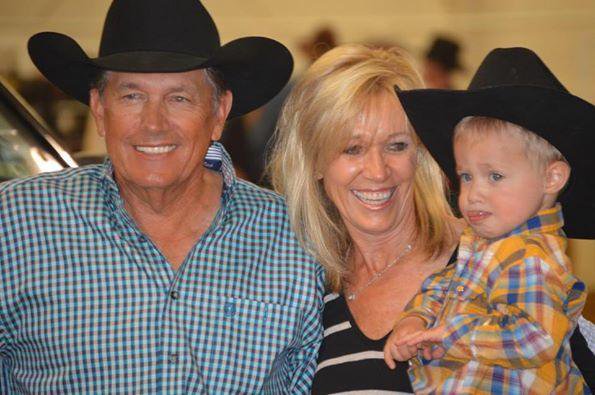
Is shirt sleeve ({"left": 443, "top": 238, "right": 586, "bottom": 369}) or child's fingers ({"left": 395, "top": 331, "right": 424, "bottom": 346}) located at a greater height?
shirt sleeve ({"left": 443, "top": 238, "right": 586, "bottom": 369})

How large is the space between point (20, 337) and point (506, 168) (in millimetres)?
1447

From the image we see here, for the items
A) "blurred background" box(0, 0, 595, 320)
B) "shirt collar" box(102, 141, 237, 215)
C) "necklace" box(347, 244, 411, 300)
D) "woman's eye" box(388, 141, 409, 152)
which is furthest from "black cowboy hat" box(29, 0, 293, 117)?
"blurred background" box(0, 0, 595, 320)

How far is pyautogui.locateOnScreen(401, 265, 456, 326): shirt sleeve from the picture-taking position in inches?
106

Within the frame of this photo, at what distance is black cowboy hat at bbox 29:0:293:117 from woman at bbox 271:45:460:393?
18 cm

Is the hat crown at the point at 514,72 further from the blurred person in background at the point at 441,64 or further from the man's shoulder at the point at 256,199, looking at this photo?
the blurred person in background at the point at 441,64

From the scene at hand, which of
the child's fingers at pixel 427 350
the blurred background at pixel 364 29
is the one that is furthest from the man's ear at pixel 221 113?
the blurred background at pixel 364 29

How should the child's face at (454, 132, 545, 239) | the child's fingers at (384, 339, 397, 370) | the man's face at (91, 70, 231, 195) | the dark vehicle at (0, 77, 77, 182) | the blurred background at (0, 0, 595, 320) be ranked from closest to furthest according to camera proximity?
the child's face at (454, 132, 545, 239)
the child's fingers at (384, 339, 397, 370)
the man's face at (91, 70, 231, 195)
the dark vehicle at (0, 77, 77, 182)
the blurred background at (0, 0, 595, 320)

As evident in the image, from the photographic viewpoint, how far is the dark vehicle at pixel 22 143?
12.5ft

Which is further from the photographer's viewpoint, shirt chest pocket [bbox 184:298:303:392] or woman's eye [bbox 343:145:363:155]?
woman's eye [bbox 343:145:363:155]

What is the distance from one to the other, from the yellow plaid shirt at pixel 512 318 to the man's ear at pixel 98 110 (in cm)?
118

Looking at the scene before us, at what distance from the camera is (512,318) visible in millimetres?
2369

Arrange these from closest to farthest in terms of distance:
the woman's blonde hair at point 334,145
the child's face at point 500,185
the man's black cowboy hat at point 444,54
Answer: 1. the child's face at point 500,185
2. the woman's blonde hair at point 334,145
3. the man's black cowboy hat at point 444,54

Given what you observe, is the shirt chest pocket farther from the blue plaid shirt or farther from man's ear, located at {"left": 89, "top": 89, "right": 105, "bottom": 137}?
man's ear, located at {"left": 89, "top": 89, "right": 105, "bottom": 137}

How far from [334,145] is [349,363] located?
67cm
